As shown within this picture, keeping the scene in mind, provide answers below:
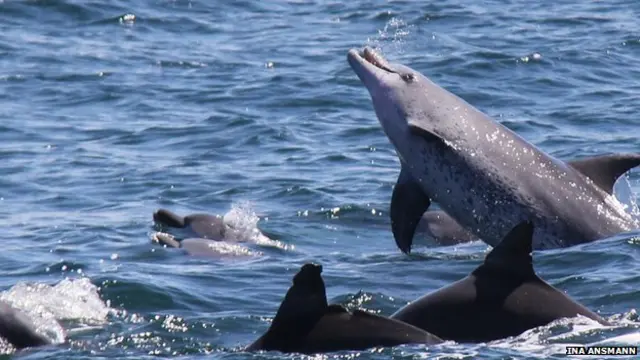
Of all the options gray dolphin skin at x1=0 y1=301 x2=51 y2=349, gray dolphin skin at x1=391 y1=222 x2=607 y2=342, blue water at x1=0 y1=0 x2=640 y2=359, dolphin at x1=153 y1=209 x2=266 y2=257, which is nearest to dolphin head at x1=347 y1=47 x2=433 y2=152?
blue water at x1=0 y1=0 x2=640 y2=359

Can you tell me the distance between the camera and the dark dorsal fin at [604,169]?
13866mm

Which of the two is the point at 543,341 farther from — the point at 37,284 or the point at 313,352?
the point at 37,284

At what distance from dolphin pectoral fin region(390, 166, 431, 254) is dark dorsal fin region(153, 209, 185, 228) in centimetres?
302

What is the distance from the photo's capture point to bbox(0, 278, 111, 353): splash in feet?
37.3

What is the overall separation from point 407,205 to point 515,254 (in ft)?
13.3

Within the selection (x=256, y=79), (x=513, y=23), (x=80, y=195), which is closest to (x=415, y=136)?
(x=80, y=195)

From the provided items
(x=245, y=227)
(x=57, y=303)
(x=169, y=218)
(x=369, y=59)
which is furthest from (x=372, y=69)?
(x=57, y=303)

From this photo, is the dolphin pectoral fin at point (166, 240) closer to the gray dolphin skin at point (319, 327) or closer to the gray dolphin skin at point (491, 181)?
the gray dolphin skin at point (491, 181)

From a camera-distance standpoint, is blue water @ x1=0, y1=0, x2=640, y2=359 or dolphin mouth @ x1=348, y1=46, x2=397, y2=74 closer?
blue water @ x1=0, y1=0, x2=640, y2=359

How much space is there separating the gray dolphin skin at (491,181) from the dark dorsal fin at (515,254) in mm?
3728

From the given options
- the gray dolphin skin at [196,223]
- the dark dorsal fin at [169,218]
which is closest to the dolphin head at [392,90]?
the gray dolphin skin at [196,223]

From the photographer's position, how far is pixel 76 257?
15.5m

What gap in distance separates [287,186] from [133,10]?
548 inches

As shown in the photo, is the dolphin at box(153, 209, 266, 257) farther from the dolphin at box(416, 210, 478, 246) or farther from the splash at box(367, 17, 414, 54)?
the splash at box(367, 17, 414, 54)
